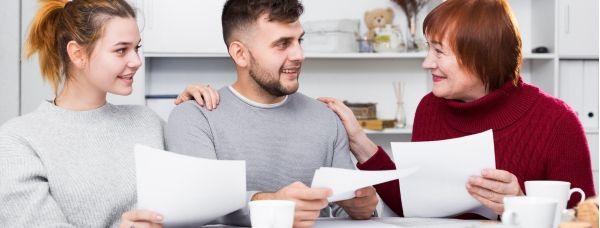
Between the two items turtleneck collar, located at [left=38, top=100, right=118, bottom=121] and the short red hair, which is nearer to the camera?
turtleneck collar, located at [left=38, top=100, right=118, bottom=121]

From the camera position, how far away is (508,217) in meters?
1.15

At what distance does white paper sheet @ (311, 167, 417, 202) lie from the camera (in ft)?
4.29

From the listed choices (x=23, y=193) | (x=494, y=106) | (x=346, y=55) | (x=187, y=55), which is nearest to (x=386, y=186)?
(x=494, y=106)

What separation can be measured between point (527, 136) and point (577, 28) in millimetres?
1708

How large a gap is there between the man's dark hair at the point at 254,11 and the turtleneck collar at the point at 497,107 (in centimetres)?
50

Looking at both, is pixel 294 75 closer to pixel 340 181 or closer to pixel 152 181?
pixel 340 181

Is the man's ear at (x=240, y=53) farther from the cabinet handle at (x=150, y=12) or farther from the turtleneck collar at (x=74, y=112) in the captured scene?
the cabinet handle at (x=150, y=12)

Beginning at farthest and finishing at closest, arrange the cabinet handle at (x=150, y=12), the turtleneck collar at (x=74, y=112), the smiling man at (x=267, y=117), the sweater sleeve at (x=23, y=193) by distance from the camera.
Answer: the cabinet handle at (x=150, y=12), the smiling man at (x=267, y=117), the turtleneck collar at (x=74, y=112), the sweater sleeve at (x=23, y=193)

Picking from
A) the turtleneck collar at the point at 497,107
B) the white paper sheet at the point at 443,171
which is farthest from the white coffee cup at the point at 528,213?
the turtleneck collar at the point at 497,107

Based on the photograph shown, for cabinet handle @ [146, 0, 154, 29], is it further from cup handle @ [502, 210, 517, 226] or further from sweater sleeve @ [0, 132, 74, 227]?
cup handle @ [502, 210, 517, 226]

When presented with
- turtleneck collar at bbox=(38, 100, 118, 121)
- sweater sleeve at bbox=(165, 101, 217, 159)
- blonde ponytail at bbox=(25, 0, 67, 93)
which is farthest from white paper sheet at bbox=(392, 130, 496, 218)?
blonde ponytail at bbox=(25, 0, 67, 93)

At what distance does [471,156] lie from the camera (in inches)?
59.4

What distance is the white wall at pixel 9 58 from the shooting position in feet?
10.5

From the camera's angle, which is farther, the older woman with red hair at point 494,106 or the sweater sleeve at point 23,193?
the older woman with red hair at point 494,106
